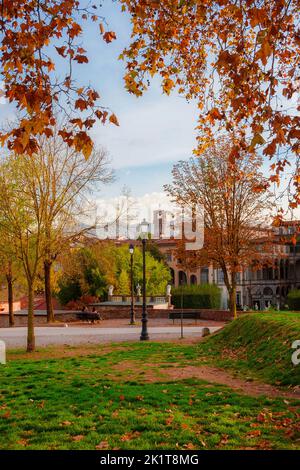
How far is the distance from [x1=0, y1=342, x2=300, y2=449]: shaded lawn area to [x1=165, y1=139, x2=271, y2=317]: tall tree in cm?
1976

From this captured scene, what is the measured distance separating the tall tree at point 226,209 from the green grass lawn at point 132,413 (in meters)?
19.4

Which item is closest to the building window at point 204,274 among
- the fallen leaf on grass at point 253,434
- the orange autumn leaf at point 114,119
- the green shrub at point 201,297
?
the green shrub at point 201,297

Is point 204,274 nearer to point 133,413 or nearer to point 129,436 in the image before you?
point 133,413

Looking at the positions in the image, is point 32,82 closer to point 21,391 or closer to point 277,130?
point 277,130

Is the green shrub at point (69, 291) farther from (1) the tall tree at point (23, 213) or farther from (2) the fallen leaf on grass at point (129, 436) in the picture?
(2) the fallen leaf on grass at point (129, 436)

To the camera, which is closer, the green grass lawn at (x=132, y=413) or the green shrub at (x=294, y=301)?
the green grass lawn at (x=132, y=413)

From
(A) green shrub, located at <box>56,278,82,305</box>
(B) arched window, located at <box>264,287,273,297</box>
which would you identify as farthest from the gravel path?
(B) arched window, located at <box>264,287,273,297</box>

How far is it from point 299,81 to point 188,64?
7.10ft

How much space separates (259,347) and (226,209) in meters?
18.3

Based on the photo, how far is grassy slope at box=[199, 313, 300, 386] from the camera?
12.1 m

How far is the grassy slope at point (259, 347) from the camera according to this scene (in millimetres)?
12117

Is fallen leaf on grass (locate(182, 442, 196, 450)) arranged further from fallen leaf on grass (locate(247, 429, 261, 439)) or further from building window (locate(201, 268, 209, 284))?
building window (locate(201, 268, 209, 284))

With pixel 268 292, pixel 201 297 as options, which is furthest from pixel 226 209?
pixel 268 292
